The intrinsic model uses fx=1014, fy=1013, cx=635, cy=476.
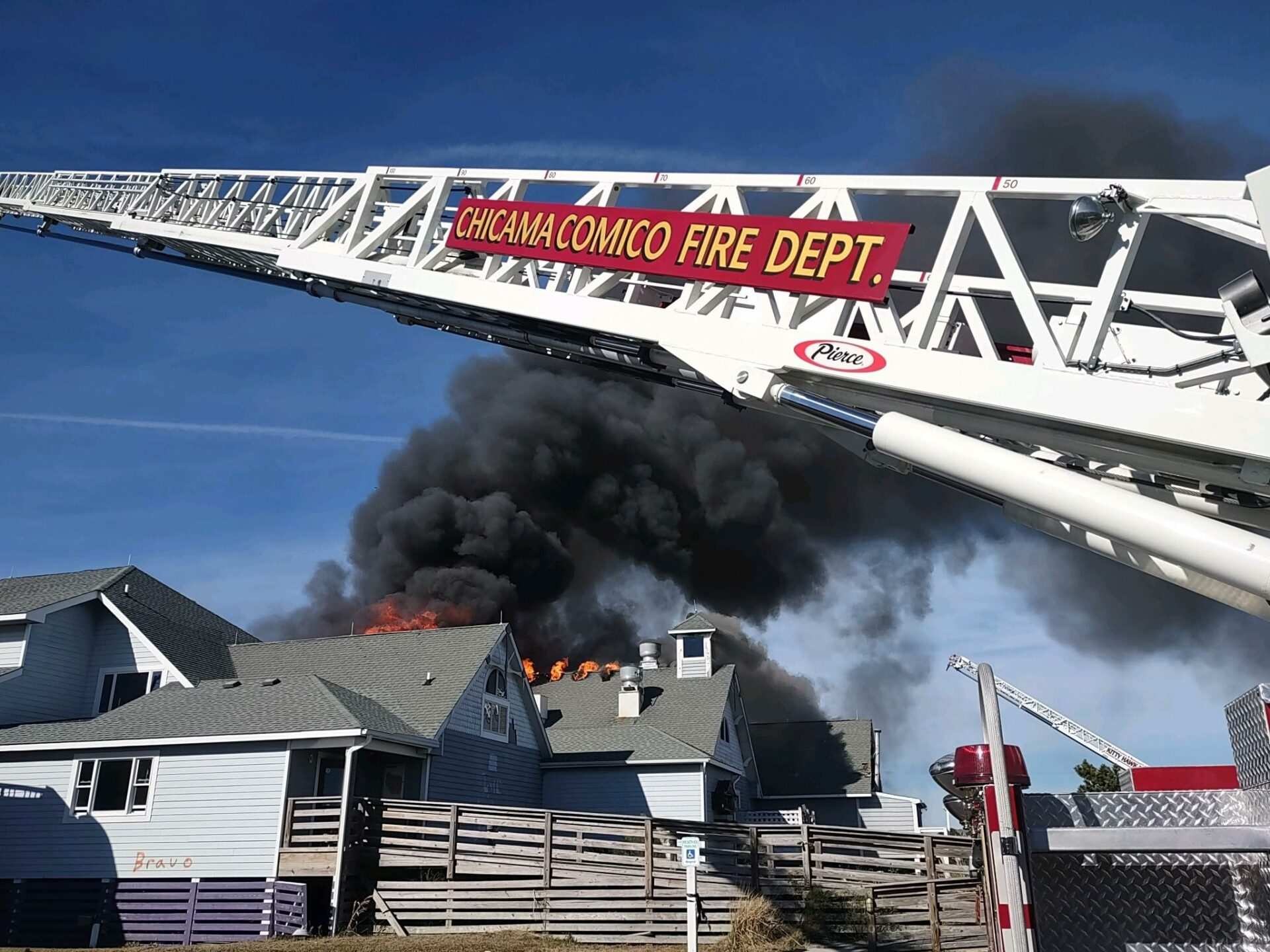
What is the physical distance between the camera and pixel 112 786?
19.7 metres

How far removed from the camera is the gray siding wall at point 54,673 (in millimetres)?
21734

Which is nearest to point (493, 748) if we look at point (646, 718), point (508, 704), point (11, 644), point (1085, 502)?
point (508, 704)

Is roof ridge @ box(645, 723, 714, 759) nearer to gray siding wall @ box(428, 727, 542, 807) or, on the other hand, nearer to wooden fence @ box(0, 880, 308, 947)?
gray siding wall @ box(428, 727, 542, 807)

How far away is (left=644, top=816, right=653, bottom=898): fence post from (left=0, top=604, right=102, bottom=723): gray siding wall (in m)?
13.9

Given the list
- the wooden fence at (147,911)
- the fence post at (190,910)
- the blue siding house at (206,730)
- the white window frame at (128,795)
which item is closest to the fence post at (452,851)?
the blue siding house at (206,730)

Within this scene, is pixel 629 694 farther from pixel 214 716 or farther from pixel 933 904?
pixel 933 904

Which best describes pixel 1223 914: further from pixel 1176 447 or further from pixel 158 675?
pixel 158 675

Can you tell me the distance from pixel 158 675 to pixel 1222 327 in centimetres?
2255

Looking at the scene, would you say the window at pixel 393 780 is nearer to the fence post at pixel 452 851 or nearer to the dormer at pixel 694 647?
the fence post at pixel 452 851

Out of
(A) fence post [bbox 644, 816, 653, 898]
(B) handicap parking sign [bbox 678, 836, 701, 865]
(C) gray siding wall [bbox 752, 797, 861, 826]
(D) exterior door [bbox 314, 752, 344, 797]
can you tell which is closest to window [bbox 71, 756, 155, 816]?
(D) exterior door [bbox 314, 752, 344, 797]

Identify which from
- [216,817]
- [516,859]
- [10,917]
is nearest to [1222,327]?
[516,859]

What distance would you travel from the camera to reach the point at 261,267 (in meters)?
13.5

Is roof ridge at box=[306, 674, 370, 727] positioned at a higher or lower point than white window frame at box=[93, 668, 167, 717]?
lower

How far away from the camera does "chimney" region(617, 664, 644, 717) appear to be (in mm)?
30125
